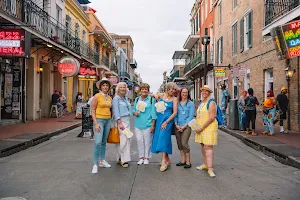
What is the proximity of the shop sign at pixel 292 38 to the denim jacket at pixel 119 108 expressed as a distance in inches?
178

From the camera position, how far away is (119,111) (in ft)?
21.0

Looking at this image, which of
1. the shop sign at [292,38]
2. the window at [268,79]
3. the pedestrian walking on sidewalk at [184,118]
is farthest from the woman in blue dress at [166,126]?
the window at [268,79]

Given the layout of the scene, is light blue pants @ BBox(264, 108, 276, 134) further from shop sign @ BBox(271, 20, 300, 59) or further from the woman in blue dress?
the woman in blue dress

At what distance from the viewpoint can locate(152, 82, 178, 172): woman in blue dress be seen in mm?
6203

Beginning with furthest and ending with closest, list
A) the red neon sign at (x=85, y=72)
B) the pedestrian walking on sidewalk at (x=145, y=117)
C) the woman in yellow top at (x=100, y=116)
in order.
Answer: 1. the red neon sign at (x=85, y=72)
2. the pedestrian walking on sidewalk at (x=145, y=117)
3. the woman in yellow top at (x=100, y=116)

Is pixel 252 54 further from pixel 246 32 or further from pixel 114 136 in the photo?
pixel 114 136

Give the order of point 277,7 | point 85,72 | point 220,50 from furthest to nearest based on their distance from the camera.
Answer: point 220,50 < point 85,72 < point 277,7

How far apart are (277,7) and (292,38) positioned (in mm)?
4980

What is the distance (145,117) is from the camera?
6445mm

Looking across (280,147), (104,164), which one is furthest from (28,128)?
(280,147)

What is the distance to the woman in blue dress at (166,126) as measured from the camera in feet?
20.4

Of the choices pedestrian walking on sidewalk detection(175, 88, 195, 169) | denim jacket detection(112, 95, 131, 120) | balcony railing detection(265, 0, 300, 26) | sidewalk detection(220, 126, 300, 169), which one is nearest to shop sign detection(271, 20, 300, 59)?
sidewalk detection(220, 126, 300, 169)

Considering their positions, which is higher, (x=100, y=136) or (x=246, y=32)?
(x=246, y=32)

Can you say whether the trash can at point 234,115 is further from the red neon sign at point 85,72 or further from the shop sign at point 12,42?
the red neon sign at point 85,72
